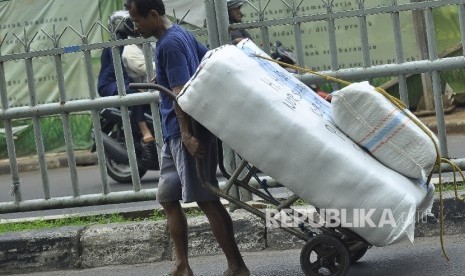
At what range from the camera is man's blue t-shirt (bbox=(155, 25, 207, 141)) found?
16.2ft

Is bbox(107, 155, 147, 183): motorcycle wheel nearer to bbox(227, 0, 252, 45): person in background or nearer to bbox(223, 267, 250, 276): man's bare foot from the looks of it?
bbox(227, 0, 252, 45): person in background

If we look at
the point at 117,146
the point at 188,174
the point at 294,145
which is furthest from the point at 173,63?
the point at 117,146

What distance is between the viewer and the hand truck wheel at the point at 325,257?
15.9ft

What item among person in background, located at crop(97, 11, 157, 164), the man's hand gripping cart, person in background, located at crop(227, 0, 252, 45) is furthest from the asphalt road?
person in background, located at crop(97, 11, 157, 164)

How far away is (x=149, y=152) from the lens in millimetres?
9164

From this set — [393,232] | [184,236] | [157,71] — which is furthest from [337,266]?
[157,71]

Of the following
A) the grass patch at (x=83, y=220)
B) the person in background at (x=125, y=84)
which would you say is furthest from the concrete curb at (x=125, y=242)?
the person in background at (x=125, y=84)

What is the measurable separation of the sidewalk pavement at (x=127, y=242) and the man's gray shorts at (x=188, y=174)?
0.87 meters

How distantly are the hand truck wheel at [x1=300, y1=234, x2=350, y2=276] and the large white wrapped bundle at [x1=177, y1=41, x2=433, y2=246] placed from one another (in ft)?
0.74

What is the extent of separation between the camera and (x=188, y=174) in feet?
16.7

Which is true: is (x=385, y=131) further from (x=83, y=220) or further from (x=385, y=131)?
(x=83, y=220)

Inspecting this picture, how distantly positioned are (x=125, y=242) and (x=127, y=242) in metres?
0.01

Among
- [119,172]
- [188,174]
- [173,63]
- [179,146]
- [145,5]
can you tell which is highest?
[145,5]

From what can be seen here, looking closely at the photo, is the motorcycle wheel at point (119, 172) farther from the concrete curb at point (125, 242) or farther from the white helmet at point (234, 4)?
the concrete curb at point (125, 242)
